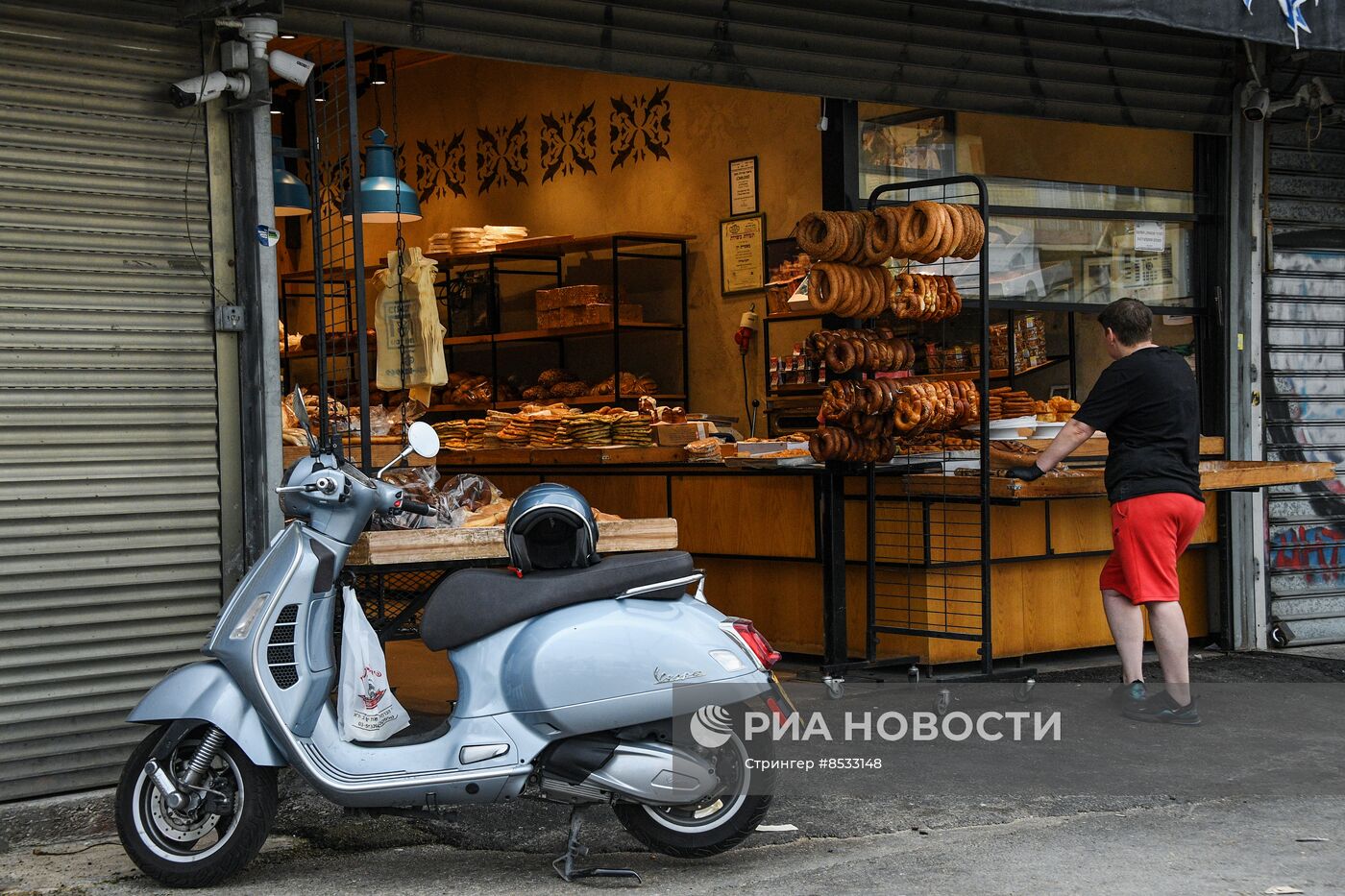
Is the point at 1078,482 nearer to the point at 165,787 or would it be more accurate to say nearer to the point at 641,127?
the point at 165,787

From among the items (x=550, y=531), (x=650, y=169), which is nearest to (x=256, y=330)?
(x=550, y=531)

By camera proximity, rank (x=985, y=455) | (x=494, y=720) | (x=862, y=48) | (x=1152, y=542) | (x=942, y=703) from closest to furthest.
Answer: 1. (x=494, y=720)
2. (x=1152, y=542)
3. (x=942, y=703)
4. (x=985, y=455)
5. (x=862, y=48)

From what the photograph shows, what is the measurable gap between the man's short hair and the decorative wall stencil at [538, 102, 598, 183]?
6.98m

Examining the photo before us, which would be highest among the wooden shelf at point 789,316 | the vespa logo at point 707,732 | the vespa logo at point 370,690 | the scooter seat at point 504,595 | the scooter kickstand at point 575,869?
Answer: the wooden shelf at point 789,316

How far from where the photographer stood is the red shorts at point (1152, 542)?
6.71 meters

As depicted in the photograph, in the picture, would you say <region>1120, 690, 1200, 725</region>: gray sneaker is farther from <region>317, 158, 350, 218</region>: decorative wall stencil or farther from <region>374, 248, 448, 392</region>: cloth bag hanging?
<region>317, 158, 350, 218</region>: decorative wall stencil

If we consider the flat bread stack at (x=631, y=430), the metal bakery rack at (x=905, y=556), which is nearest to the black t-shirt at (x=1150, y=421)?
the metal bakery rack at (x=905, y=556)

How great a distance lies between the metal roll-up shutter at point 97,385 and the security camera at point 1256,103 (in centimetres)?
597

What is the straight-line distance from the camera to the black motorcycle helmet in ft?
15.1

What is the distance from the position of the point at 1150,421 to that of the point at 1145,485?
29 cm

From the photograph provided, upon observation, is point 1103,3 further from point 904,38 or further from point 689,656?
point 689,656

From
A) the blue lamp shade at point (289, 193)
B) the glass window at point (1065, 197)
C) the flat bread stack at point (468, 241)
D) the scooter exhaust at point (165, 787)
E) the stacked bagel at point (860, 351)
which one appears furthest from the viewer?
the flat bread stack at point (468, 241)

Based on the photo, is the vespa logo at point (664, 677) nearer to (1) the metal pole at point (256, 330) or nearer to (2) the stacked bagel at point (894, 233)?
(1) the metal pole at point (256, 330)

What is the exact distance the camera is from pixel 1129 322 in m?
6.88
